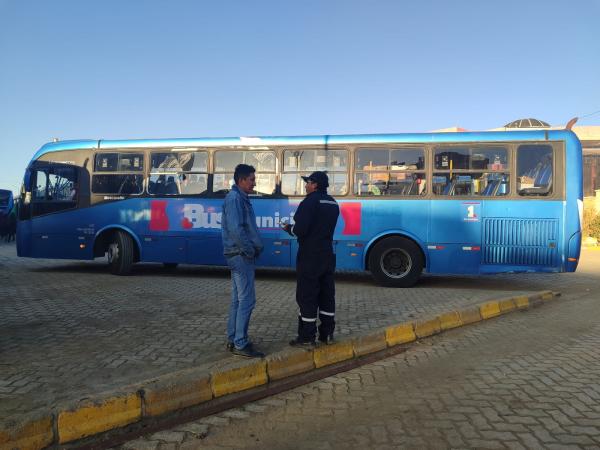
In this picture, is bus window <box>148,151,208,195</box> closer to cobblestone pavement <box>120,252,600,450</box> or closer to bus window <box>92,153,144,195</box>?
bus window <box>92,153,144,195</box>

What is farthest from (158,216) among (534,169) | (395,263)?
(534,169)

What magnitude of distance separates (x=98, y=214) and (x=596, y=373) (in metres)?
10.3

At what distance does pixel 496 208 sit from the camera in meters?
9.16

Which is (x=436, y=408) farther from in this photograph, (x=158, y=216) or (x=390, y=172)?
(x=158, y=216)

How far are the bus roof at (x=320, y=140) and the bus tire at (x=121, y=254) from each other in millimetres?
2205

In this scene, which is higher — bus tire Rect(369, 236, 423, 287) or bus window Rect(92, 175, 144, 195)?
bus window Rect(92, 175, 144, 195)

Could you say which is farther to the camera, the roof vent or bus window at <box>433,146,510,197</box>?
the roof vent

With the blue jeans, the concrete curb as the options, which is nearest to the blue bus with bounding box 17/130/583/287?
the concrete curb

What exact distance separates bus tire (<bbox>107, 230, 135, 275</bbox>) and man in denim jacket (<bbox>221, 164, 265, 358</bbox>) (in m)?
7.15

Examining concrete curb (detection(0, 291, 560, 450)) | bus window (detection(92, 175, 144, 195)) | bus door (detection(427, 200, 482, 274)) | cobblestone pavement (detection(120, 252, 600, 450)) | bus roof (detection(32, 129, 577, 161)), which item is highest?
bus roof (detection(32, 129, 577, 161))

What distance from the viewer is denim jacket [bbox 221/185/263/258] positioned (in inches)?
171

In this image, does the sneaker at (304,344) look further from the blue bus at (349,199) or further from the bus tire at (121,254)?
the bus tire at (121,254)

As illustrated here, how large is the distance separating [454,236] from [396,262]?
50.5 inches

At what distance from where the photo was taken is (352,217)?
9.74 metres
